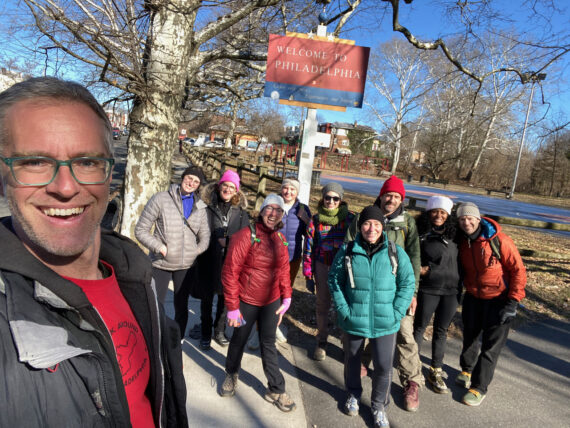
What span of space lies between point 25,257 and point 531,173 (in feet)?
140

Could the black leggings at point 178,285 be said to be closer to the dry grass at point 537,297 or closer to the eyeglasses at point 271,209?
the eyeglasses at point 271,209

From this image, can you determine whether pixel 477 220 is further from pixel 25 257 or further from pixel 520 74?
pixel 25 257

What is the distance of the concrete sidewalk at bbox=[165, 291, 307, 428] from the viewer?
2512 mm

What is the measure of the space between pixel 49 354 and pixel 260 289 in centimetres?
202

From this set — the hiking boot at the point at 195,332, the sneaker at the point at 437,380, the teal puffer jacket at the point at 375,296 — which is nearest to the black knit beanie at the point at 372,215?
the teal puffer jacket at the point at 375,296

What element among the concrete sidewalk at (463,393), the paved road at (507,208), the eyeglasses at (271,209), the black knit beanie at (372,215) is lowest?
the concrete sidewalk at (463,393)

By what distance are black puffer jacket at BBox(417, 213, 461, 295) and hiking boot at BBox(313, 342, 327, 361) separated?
3.67ft

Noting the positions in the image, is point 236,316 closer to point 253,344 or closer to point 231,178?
point 253,344

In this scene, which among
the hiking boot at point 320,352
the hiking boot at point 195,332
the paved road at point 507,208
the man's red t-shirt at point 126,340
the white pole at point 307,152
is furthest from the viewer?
the paved road at point 507,208

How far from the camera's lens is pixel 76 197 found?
962 mm

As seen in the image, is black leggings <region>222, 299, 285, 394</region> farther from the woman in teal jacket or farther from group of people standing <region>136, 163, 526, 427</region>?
the woman in teal jacket

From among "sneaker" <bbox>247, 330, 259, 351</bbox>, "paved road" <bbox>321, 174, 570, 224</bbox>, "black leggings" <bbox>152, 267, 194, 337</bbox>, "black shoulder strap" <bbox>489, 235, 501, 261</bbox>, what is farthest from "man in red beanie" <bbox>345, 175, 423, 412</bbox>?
"paved road" <bbox>321, 174, 570, 224</bbox>

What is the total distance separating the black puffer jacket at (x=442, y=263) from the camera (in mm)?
3031

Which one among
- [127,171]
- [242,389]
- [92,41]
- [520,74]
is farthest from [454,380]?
[92,41]
